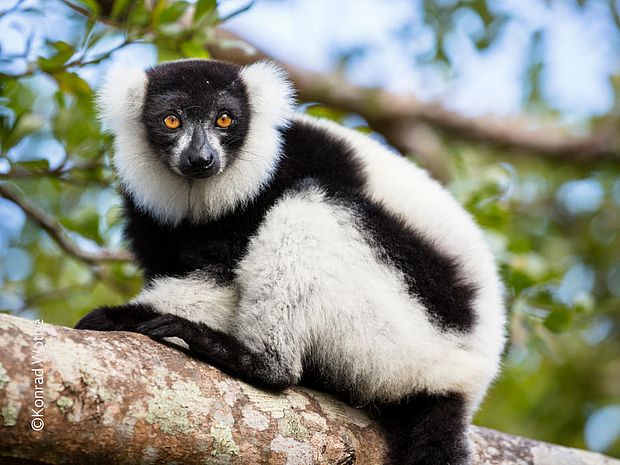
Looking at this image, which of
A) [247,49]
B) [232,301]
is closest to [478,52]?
[247,49]

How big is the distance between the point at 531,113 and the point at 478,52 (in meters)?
3.87

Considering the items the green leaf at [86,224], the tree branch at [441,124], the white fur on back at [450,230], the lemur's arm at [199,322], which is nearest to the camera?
the lemur's arm at [199,322]

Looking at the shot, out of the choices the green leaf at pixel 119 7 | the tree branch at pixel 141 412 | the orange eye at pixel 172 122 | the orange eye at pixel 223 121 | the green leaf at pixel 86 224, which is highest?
the green leaf at pixel 119 7

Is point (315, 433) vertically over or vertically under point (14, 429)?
over

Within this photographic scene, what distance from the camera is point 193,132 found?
448cm

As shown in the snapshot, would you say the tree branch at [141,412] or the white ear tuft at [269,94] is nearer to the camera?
the tree branch at [141,412]

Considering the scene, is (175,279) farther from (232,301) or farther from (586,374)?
(586,374)

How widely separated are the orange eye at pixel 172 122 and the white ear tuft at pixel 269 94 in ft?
1.67

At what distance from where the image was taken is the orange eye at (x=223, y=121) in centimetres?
461

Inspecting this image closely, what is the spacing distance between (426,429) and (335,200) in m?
1.35

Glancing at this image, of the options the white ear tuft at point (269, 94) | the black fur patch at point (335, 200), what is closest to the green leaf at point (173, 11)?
the white ear tuft at point (269, 94)

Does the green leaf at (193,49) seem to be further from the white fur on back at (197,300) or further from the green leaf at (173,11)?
the white fur on back at (197,300)

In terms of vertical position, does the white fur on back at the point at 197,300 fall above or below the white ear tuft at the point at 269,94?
below

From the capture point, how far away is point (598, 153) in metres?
9.81
